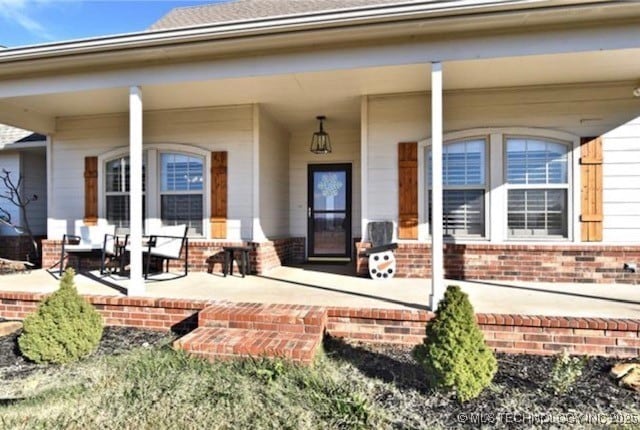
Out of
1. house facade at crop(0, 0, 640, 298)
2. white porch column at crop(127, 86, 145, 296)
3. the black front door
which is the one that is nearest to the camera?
house facade at crop(0, 0, 640, 298)

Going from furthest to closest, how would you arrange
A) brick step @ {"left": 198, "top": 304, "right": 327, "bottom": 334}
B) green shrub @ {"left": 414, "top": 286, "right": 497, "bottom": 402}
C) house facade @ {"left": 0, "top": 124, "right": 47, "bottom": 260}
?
1. house facade @ {"left": 0, "top": 124, "right": 47, "bottom": 260}
2. brick step @ {"left": 198, "top": 304, "right": 327, "bottom": 334}
3. green shrub @ {"left": 414, "top": 286, "right": 497, "bottom": 402}

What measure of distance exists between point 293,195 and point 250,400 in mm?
5095

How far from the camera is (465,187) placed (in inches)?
210

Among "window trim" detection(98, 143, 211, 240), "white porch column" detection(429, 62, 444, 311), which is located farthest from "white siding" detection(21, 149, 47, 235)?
"white porch column" detection(429, 62, 444, 311)

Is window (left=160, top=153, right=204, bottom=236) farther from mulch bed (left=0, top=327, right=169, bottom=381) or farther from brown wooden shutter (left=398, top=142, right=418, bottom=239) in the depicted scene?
brown wooden shutter (left=398, top=142, right=418, bottom=239)

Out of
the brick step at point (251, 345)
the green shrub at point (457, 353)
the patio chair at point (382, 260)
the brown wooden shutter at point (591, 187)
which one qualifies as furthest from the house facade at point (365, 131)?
the brick step at point (251, 345)

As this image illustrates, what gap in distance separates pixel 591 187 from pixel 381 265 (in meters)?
2.79

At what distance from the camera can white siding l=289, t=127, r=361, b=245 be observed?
23.4 feet

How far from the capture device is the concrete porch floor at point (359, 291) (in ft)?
12.2

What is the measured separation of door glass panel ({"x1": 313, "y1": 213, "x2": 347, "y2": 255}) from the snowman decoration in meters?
Answer: 2.07

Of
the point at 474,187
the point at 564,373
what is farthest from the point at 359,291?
the point at 474,187

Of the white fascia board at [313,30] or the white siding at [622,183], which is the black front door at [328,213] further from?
the white siding at [622,183]

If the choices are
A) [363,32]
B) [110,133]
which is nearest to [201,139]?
[110,133]

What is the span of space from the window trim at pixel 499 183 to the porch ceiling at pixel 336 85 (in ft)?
1.95
